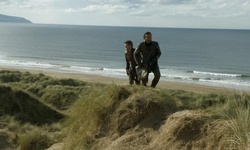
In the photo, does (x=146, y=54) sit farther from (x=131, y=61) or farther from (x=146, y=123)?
(x=146, y=123)

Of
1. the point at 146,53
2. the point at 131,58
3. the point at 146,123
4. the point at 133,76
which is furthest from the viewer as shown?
the point at 133,76

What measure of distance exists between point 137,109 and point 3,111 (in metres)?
8.06

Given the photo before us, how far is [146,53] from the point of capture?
9328 millimetres

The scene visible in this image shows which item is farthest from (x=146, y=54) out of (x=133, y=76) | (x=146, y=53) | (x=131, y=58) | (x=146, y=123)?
(x=146, y=123)

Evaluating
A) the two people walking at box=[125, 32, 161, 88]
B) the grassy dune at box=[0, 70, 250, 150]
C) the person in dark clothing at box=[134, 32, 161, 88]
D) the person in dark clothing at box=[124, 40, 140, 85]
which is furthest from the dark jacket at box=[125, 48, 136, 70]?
the grassy dune at box=[0, 70, 250, 150]

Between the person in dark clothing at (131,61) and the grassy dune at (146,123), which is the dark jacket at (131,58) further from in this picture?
the grassy dune at (146,123)

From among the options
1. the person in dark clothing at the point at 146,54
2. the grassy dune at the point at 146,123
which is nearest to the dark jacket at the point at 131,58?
the person in dark clothing at the point at 146,54

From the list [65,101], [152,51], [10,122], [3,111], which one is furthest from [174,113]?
[65,101]

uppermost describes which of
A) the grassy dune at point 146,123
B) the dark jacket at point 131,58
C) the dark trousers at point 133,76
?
the dark jacket at point 131,58

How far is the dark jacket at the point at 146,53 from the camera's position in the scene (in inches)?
367

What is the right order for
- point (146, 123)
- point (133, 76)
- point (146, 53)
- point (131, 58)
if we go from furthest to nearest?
1. point (133, 76)
2. point (131, 58)
3. point (146, 53)
4. point (146, 123)

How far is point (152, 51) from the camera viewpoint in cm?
934

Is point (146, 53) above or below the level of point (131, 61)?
above

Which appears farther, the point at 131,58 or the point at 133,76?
the point at 133,76
